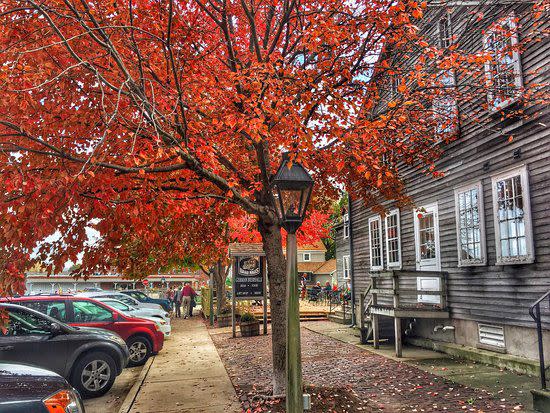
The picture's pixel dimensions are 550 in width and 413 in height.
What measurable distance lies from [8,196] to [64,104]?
231 centimetres

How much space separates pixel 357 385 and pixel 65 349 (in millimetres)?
5655

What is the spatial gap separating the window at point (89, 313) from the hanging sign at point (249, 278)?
6.81 meters

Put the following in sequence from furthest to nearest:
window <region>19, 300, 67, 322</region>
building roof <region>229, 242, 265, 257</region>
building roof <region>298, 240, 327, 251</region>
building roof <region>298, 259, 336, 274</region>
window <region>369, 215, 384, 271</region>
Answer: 1. building roof <region>298, 240, 327, 251</region>
2. building roof <region>298, 259, 336, 274</region>
3. building roof <region>229, 242, 265, 257</region>
4. window <region>369, 215, 384, 271</region>
5. window <region>19, 300, 67, 322</region>

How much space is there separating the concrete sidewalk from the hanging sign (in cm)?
349

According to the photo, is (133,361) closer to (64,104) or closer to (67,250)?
(67,250)

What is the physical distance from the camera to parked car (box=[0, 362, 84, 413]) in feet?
12.9

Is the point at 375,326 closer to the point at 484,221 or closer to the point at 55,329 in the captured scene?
the point at 484,221

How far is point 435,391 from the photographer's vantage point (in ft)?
27.0

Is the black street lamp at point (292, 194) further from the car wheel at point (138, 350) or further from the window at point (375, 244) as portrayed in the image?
the window at point (375, 244)

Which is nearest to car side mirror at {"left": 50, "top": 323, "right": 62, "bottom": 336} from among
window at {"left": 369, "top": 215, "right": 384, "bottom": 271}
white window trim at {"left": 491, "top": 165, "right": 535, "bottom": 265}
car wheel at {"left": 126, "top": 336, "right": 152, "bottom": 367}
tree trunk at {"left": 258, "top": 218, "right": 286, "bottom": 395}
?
car wheel at {"left": 126, "top": 336, "right": 152, "bottom": 367}

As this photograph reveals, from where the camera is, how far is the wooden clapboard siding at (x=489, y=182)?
29.3ft

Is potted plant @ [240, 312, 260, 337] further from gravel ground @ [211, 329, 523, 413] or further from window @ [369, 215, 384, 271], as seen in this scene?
window @ [369, 215, 384, 271]

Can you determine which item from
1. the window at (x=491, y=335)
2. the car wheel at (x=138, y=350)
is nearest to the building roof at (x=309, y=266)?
the car wheel at (x=138, y=350)

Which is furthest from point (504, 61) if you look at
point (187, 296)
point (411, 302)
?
point (187, 296)
